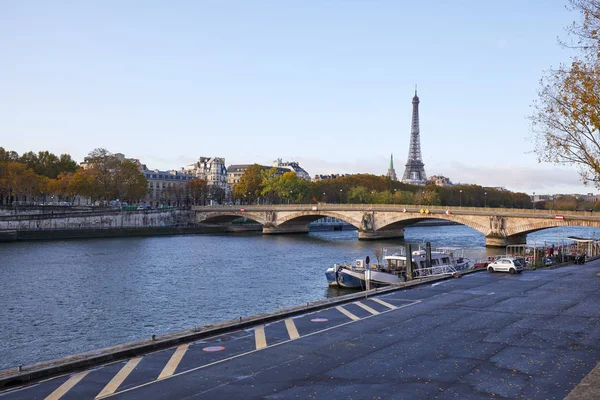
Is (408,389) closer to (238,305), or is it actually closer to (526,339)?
(526,339)

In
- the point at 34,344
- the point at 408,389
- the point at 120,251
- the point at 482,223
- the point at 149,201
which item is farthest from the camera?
the point at 149,201

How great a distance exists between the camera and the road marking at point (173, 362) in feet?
52.2

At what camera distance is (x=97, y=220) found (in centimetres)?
10075

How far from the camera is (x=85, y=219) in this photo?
324ft

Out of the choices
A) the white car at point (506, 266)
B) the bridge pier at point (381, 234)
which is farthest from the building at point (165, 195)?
the white car at point (506, 266)

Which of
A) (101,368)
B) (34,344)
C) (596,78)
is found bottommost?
(34,344)

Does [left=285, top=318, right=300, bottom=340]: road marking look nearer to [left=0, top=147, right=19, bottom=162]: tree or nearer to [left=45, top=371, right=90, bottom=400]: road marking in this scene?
[left=45, top=371, right=90, bottom=400]: road marking

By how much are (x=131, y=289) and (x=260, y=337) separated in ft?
82.5

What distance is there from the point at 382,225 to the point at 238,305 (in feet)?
210

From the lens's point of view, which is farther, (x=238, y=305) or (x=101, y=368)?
(x=238, y=305)

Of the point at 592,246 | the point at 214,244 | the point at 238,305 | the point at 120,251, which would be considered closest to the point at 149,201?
the point at 214,244

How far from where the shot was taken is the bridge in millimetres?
77938

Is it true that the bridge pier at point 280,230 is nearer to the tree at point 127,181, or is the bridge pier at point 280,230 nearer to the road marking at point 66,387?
the tree at point 127,181

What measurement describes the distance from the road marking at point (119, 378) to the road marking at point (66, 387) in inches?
35.2
